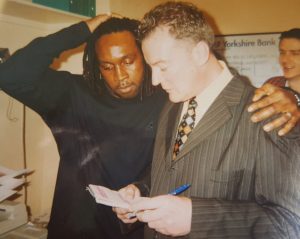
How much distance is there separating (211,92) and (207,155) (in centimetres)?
20

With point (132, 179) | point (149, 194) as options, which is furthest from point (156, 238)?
point (132, 179)

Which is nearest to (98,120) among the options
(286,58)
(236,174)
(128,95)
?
(128,95)

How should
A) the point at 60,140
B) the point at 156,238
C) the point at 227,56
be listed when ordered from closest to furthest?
the point at 156,238
the point at 60,140
the point at 227,56

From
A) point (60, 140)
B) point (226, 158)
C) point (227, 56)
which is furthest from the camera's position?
point (227, 56)

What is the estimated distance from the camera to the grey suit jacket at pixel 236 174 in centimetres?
73

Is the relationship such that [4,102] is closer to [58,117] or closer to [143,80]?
[58,117]

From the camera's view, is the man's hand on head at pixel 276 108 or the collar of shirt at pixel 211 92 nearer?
the man's hand on head at pixel 276 108

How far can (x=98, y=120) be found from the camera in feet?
4.13

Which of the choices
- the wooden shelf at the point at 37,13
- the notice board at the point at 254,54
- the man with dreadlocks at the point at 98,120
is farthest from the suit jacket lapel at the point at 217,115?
the wooden shelf at the point at 37,13

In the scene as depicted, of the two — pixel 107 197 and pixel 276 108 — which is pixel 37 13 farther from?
pixel 276 108

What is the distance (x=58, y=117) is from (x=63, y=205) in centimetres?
36

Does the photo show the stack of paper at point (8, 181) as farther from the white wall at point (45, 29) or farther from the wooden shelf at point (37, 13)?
the wooden shelf at point (37, 13)

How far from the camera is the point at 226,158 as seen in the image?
0.84 m

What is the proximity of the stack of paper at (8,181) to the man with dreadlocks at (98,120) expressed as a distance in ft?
0.54
